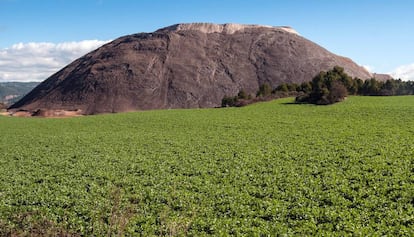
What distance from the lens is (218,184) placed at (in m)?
20.5

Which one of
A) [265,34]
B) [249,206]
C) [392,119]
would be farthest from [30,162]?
[265,34]

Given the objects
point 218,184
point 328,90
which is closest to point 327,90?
point 328,90

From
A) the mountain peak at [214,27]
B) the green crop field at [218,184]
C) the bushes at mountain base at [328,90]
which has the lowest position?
the green crop field at [218,184]

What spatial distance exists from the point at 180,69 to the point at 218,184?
407ft

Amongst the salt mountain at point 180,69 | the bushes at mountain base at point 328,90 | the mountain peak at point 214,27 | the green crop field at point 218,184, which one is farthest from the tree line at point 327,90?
the mountain peak at point 214,27

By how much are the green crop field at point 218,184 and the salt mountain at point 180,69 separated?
296 feet

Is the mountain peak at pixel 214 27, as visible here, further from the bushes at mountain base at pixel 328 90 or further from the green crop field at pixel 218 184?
the green crop field at pixel 218 184

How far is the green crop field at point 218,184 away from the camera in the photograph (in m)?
15.2

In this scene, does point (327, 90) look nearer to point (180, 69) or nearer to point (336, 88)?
point (336, 88)

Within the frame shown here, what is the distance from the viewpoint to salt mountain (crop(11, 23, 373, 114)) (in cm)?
12950

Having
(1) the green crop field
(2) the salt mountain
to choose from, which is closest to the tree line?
(1) the green crop field

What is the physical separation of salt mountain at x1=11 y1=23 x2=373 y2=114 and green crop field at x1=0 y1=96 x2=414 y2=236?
296 ft

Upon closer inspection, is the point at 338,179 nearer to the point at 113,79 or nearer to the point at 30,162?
the point at 30,162

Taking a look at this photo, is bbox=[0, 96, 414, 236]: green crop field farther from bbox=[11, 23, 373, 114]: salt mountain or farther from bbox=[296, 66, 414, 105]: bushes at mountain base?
bbox=[11, 23, 373, 114]: salt mountain
